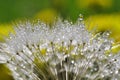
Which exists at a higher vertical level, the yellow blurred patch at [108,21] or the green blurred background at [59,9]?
the green blurred background at [59,9]

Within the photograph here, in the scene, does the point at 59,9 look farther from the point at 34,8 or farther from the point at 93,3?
the point at 34,8

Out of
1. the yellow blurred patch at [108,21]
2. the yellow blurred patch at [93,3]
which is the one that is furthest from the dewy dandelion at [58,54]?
the yellow blurred patch at [93,3]

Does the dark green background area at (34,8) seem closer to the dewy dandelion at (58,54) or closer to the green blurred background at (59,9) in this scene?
the green blurred background at (59,9)

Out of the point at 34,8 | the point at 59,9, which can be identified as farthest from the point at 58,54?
the point at 34,8

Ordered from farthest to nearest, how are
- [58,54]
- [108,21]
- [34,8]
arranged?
1. [34,8]
2. [108,21]
3. [58,54]

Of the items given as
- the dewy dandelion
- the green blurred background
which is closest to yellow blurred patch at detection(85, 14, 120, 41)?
the green blurred background

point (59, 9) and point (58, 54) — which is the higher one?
point (59, 9)

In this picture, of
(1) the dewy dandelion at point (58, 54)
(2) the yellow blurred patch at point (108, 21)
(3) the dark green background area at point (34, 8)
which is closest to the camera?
(1) the dewy dandelion at point (58, 54)
